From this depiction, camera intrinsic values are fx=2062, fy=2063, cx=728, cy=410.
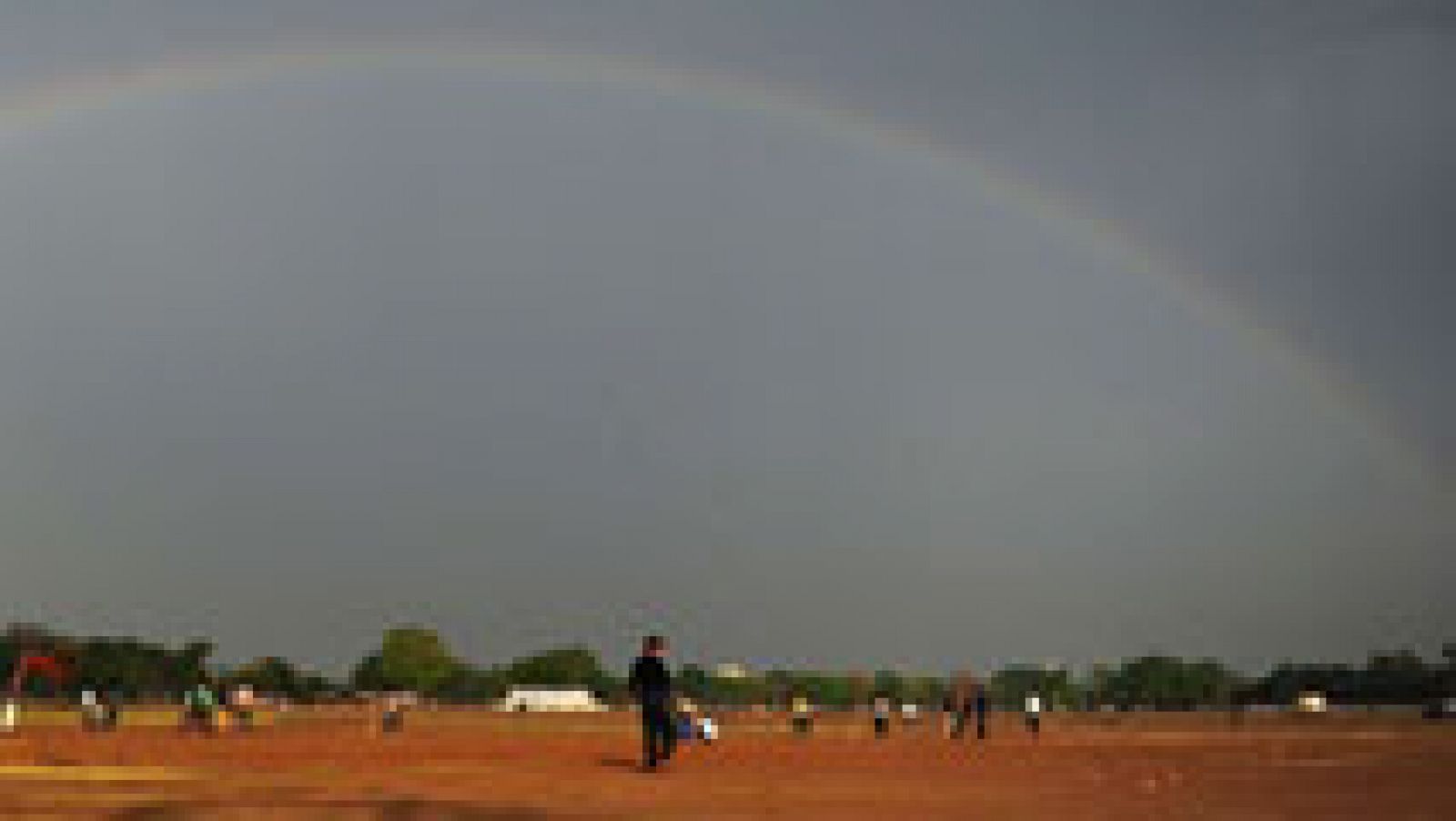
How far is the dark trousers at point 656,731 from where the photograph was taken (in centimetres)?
3142

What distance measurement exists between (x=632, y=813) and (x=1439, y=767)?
767 inches

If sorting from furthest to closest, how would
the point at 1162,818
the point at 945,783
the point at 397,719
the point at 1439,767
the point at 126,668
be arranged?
the point at 126,668 < the point at 397,719 < the point at 1439,767 < the point at 945,783 < the point at 1162,818

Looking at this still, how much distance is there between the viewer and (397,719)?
7700cm

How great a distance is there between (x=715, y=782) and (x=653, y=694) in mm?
2166

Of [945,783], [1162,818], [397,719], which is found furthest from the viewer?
[397,719]

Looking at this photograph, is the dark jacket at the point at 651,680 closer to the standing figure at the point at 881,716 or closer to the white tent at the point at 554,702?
the standing figure at the point at 881,716

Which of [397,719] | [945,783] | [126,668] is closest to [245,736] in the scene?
[397,719]

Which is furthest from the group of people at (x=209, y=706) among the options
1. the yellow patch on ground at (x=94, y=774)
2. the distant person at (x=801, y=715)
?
the yellow patch on ground at (x=94, y=774)

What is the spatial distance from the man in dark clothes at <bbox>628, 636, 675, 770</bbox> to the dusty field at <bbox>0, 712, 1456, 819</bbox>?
603 millimetres

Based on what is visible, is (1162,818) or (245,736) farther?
(245,736)

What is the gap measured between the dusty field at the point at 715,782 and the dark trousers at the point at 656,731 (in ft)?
1.11

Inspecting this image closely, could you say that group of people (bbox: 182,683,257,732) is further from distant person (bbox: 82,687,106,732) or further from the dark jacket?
the dark jacket

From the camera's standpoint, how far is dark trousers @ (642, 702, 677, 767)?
103ft

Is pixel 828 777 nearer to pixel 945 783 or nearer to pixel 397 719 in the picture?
pixel 945 783
